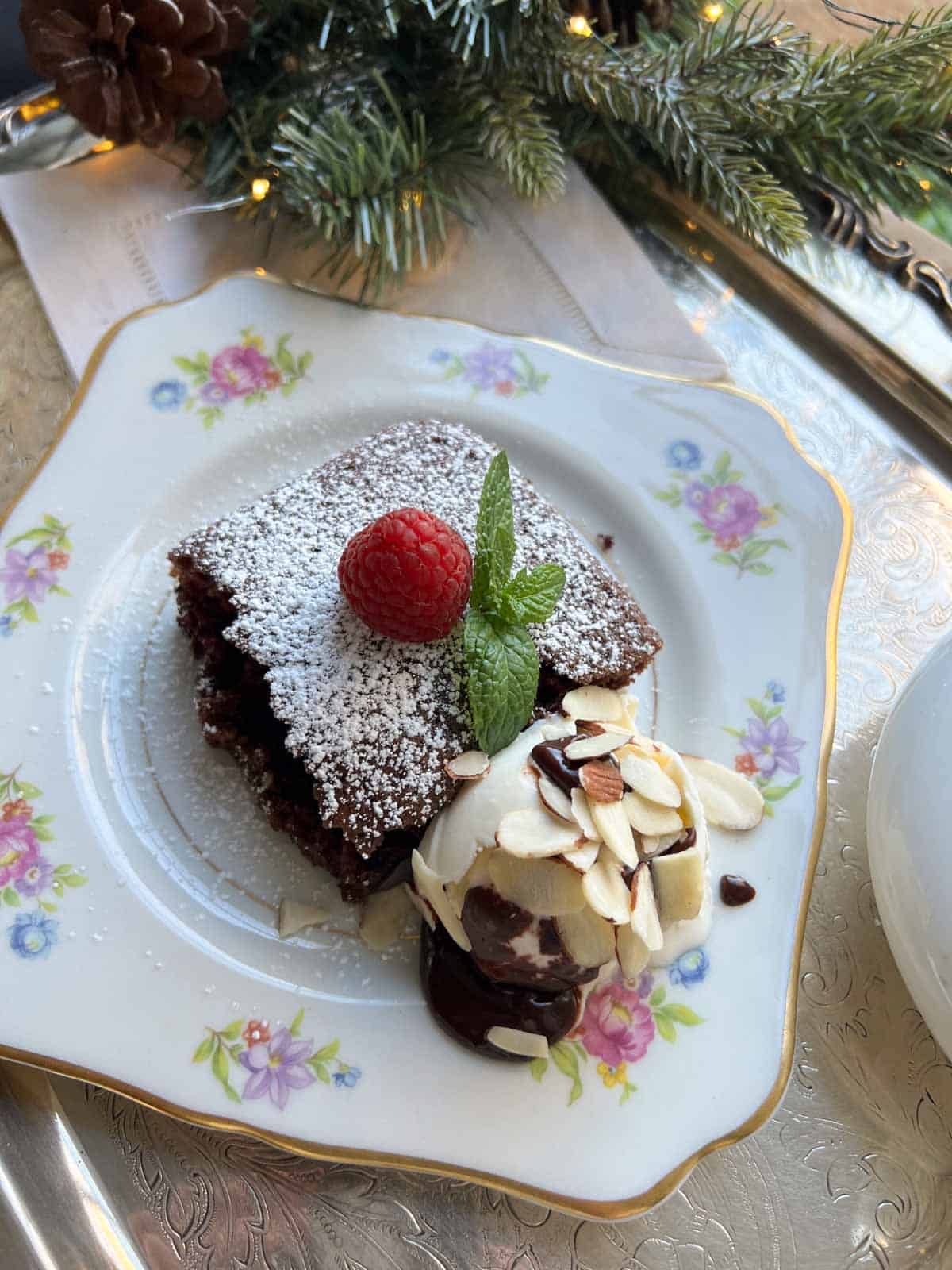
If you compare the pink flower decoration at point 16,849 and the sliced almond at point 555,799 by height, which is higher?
the sliced almond at point 555,799

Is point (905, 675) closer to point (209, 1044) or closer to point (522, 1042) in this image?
point (522, 1042)

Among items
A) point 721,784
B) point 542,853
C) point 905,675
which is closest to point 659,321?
point 905,675

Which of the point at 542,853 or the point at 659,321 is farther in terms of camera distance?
the point at 659,321

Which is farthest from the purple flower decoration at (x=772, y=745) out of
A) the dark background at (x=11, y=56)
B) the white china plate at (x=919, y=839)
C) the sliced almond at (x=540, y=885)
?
the dark background at (x=11, y=56)

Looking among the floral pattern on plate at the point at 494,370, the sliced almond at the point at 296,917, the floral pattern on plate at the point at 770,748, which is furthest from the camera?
the floral pattern on plate at the point at 494,370

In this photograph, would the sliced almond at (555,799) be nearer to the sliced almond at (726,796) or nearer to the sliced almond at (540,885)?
the sliced almond at (540,885)

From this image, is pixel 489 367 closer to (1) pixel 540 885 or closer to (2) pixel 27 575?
(2) pixel 27 575
